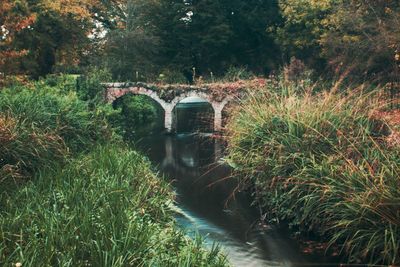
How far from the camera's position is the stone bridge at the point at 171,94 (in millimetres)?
21922

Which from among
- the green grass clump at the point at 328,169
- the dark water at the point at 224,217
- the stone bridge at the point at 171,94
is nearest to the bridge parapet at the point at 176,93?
the stone bridge at the point at 171,94

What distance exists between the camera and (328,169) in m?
8.45

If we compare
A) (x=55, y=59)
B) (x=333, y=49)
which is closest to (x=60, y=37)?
(x=55, y=59)

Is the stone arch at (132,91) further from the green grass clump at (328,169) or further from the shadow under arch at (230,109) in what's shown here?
the green grass clump at (328,169)

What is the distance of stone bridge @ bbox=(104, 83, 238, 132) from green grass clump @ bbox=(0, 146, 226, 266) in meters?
13.3

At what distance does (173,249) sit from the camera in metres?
6.46

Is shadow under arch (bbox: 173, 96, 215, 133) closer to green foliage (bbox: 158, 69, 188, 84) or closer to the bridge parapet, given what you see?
the bridge parapet

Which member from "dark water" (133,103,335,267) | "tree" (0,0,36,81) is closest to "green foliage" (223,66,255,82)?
"dark water" (133,103,335,267)

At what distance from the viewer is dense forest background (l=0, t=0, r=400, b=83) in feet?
62.6

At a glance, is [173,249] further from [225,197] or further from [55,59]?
[55,59]

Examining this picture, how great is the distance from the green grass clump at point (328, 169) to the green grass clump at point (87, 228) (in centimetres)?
232

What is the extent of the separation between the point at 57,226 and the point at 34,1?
59.9 ft

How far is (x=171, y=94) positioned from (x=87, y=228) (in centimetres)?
1728

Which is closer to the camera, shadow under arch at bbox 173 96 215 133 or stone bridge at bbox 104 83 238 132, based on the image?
stone bridge at bbox 104 83 238 132
